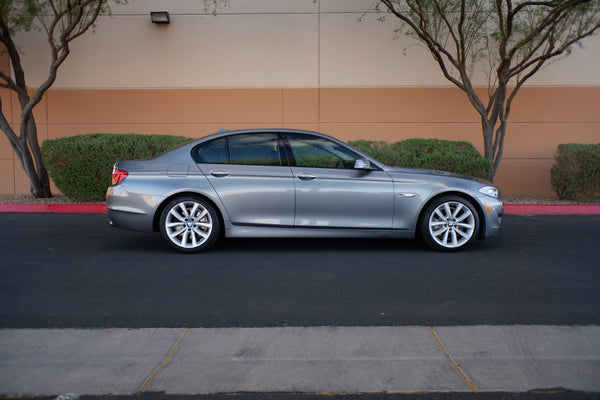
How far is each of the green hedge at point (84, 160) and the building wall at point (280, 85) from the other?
7.83 feet

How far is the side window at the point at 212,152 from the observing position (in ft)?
20.9

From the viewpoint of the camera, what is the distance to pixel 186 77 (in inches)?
493

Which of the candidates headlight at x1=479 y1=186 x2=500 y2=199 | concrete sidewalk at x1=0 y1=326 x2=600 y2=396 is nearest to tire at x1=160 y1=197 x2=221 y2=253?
concrete sidewalk at x1=0 y1=326 x2=600 y2=396

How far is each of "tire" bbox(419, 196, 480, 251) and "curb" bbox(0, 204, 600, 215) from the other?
4.12 metres

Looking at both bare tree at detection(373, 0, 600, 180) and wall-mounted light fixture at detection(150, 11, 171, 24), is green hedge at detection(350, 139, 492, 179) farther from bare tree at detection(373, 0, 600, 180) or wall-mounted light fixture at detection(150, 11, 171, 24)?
wall-mounted light fixture at detection(150, 11, 171, 24)

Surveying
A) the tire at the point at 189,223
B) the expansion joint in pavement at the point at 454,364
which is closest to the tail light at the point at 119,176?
the tire at the point at 189,223

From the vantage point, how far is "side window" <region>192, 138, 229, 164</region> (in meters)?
6.38

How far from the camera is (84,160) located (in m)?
10.2

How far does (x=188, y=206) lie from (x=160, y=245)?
39.2 inches

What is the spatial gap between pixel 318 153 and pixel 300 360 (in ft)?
11.7

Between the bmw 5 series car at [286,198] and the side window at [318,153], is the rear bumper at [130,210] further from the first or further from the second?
the side window at [318,153]

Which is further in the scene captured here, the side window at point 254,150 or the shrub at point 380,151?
the shrub at point 380,151

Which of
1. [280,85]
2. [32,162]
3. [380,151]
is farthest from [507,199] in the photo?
[32,162]

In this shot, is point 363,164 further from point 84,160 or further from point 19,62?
point 19,62
